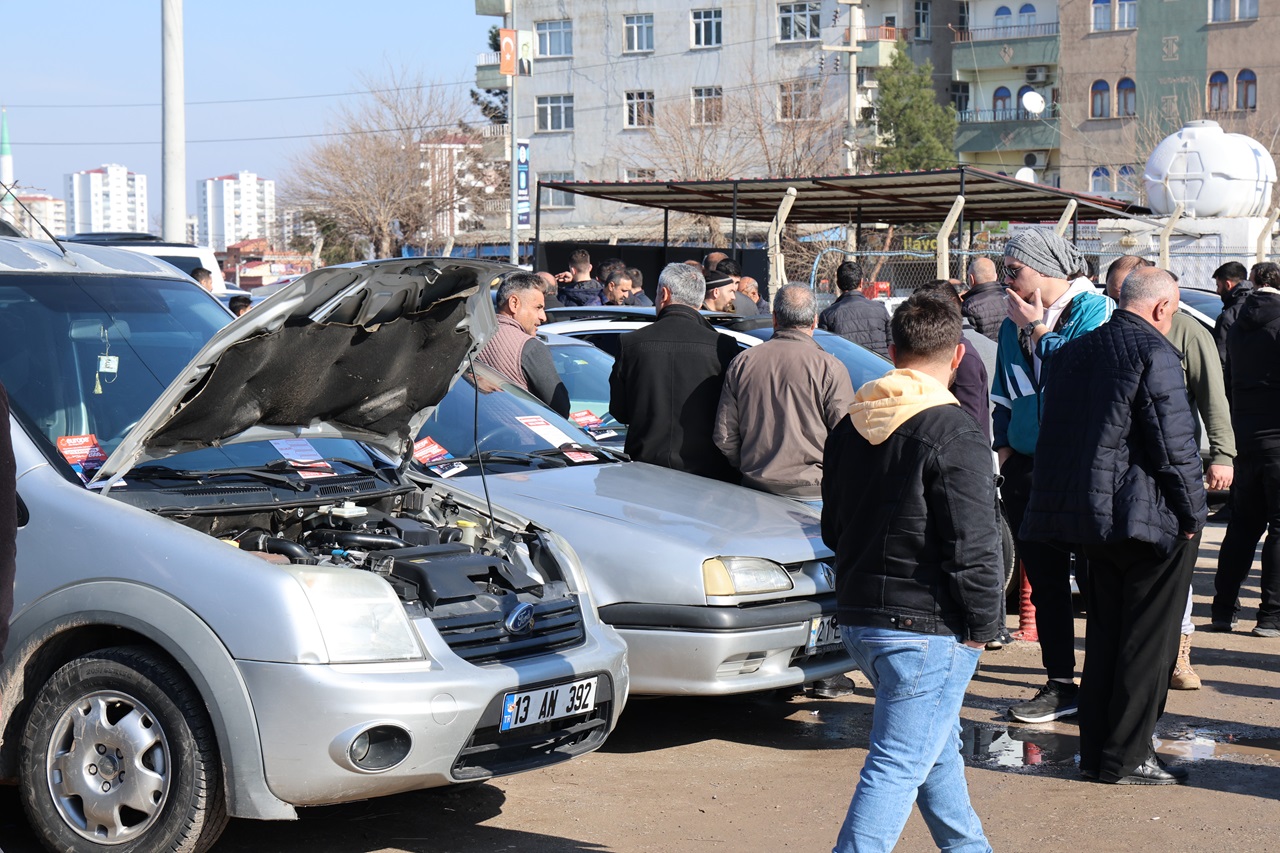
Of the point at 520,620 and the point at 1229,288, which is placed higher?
the point at 1229,288

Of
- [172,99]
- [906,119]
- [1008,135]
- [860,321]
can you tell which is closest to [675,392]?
[860,321]

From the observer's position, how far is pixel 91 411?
4.95m

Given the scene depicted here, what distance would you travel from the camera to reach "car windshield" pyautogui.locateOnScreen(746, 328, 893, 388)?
851 centimetres

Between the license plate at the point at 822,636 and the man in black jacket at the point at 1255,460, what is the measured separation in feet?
11.3

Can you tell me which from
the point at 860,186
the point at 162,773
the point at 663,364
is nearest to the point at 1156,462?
the point at 663,364

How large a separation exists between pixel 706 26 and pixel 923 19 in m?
12.9

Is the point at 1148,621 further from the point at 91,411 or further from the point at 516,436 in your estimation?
the point at 91,411

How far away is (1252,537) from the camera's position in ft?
27.1

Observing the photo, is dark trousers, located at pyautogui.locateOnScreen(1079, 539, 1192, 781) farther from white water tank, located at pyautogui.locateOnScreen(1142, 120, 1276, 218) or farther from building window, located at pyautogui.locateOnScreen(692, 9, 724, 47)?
building window, located at pyautogui.locateOnScreen(692, 9, 724, 47)

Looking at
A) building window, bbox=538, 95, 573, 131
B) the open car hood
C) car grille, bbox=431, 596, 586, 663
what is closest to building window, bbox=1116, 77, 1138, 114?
building window, bbox=538, 95, 573, 131

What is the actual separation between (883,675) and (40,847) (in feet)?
9.18

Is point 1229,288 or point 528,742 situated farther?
point 1229,288

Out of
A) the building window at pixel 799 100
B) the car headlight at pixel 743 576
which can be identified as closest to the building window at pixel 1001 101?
the building window at pixel 799 100

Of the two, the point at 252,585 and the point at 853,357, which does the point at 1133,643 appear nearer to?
the point at 252,585
